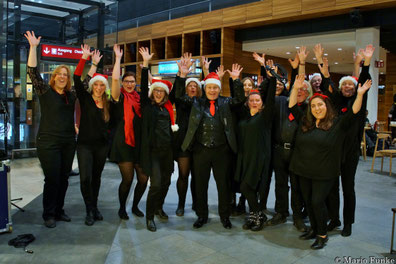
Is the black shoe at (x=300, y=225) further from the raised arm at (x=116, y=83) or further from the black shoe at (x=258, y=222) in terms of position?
the raised arm at (x=116, y=83)

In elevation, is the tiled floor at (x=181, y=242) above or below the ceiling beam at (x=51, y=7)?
below

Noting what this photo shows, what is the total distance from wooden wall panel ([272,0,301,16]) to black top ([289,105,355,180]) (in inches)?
299

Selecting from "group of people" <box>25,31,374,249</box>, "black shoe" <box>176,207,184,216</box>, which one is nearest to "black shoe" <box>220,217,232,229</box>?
"group of people" <box>25,31,374,249</box>

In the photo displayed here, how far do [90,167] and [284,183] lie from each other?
6.23 feet

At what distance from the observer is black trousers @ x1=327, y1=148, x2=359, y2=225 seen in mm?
3307

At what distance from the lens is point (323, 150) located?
2971mm

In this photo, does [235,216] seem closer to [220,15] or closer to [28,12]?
[28,12]

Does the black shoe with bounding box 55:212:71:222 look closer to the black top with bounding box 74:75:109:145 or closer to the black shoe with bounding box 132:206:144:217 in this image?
the black shoe with bounding box 132:206:144:217

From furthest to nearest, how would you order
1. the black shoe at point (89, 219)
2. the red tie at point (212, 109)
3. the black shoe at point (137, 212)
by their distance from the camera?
the black shoe at point (137, 212) → the black shoe at point (89, 219) → the red tie at point (212, 109)

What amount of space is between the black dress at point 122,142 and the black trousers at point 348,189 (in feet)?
6.23

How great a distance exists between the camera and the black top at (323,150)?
2.97 metres

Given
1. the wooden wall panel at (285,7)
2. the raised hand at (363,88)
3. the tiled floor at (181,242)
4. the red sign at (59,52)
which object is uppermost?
the wooden wall panel at (285,7)

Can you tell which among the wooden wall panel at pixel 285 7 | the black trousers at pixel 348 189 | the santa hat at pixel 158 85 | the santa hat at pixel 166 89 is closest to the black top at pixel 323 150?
the black trousers at pixel 348 189

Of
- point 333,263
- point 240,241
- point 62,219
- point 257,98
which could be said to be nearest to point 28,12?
point 62,219
